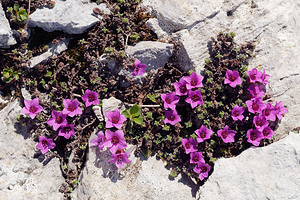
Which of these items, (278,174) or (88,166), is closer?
(278,174)

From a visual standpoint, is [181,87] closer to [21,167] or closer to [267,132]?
[267,132]

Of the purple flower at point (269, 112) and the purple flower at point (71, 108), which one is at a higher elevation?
the purple flower at point (269, 112)

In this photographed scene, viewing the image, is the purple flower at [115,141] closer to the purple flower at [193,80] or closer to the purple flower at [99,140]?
the purple flower at [99,140]

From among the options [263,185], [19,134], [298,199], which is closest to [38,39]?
[19,134]

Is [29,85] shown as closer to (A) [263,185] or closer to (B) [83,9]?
(B) [83,9]

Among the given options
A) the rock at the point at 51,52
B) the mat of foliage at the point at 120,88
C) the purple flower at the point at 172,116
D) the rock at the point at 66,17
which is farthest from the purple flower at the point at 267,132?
the rock at the point at 51,52

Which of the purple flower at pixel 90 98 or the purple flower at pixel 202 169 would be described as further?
the purple flower at pixel 90 98

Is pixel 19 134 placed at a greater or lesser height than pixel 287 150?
lesser

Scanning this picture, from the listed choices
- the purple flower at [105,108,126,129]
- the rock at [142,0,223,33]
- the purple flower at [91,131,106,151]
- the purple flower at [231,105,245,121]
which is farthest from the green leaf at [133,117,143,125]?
the rock at [142,0,223,33]
